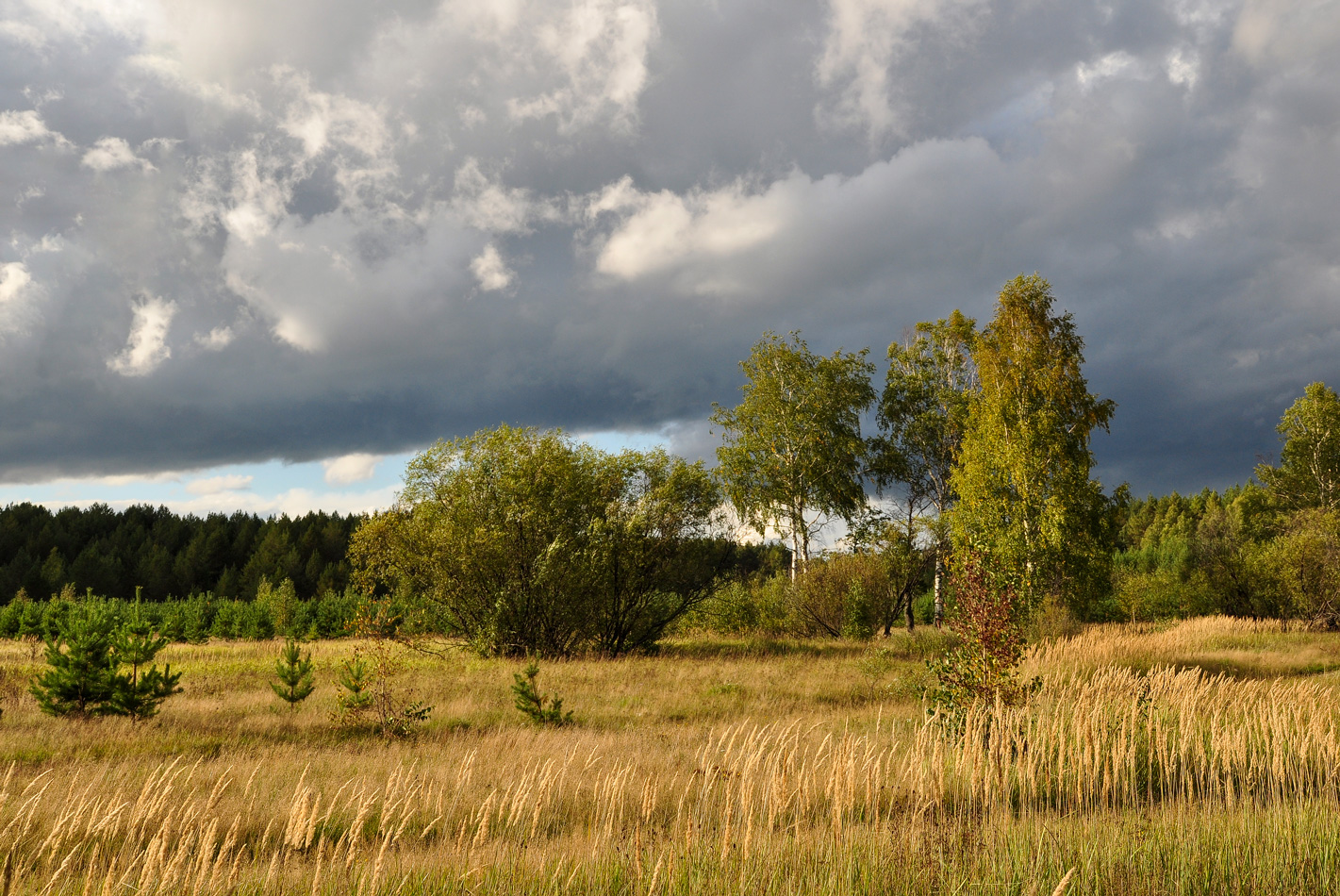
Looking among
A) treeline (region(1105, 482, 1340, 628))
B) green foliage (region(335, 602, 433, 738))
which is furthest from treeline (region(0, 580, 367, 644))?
treeline (region(1105, 482, 1340, 628))

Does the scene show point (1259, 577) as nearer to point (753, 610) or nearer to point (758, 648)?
point (753, 610)

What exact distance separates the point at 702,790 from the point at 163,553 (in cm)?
8672

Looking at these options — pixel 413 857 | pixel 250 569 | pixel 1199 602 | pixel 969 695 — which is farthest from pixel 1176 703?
pixel 250 569

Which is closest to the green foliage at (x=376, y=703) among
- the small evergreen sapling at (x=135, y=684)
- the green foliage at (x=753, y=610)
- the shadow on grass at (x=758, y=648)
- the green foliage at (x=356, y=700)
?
the green foliage at (x=356, y=700)

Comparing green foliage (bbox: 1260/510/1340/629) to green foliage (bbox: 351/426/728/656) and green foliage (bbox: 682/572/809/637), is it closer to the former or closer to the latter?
green foliage (bbox: 682/572/809/637)

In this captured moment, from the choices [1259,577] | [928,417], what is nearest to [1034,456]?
[928,417]

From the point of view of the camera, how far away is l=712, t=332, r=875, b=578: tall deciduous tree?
2619cm

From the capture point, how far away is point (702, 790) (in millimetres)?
5875

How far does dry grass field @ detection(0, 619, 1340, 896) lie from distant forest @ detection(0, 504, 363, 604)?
6000 cm

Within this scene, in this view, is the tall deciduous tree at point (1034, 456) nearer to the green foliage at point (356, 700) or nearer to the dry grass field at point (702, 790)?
the dry grass field at point (702, 790)

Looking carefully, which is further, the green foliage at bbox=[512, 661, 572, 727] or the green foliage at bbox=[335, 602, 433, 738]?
the green foliage at bbox=[512, 661, 572, 727]

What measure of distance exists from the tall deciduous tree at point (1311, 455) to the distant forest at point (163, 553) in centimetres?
7175

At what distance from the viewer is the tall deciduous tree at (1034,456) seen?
2161 cm

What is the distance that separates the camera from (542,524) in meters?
22.9
